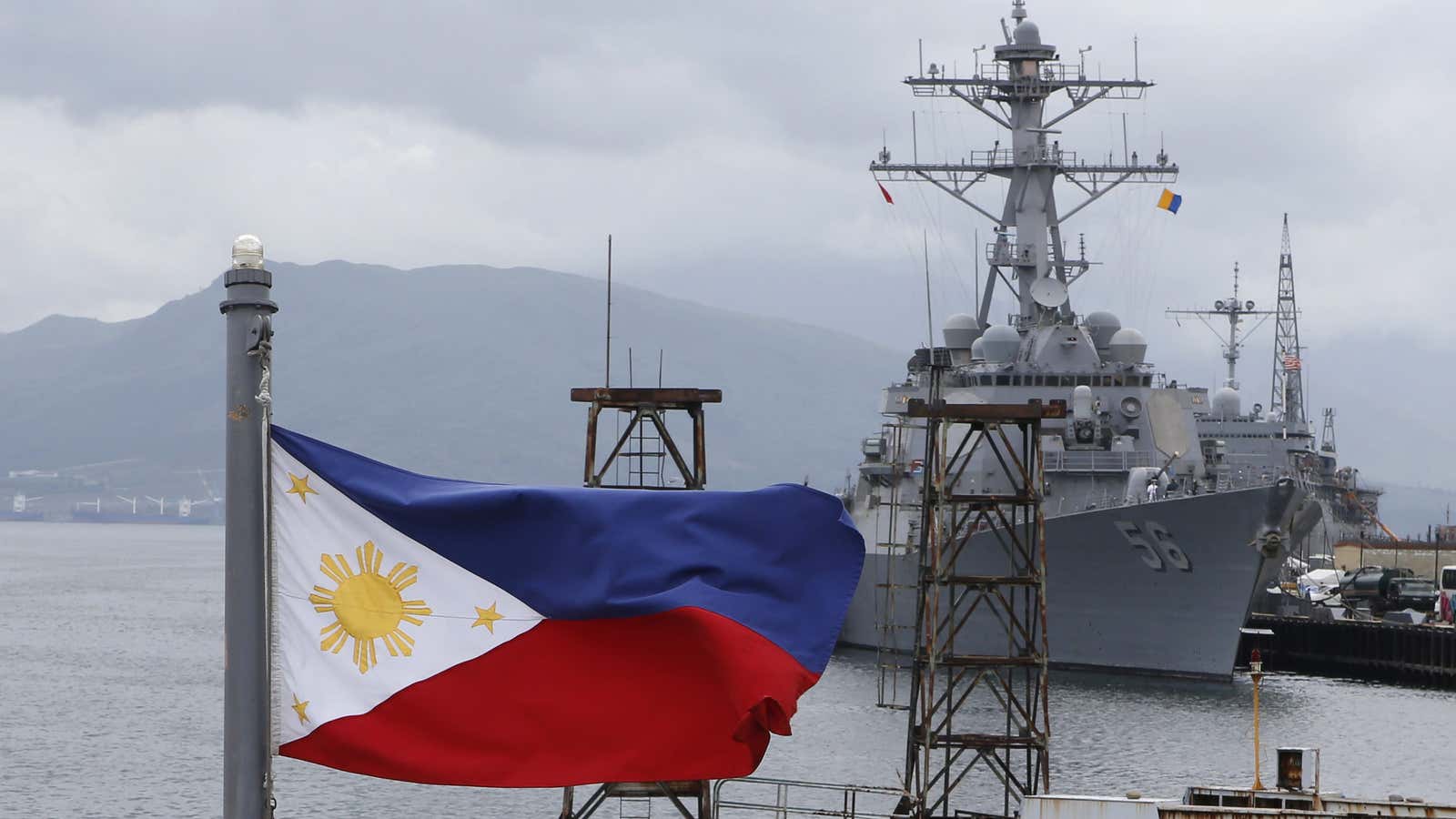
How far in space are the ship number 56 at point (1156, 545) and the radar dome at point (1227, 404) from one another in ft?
138

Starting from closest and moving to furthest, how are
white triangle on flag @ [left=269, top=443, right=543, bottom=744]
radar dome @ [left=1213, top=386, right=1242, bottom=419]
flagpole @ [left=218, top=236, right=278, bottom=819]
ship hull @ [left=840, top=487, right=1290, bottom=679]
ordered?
flagpole @ [left=218, top=236, right=278, bottom=819] < white triangle on flag @ [left=269, top=443, right=543, bottom=744] < ship hull @ [left=840, top=487, right=1290, bottom=679] < radar dome @ [left=1213, top=386, right=1242, bottom=419]

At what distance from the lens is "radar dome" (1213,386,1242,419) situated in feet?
265

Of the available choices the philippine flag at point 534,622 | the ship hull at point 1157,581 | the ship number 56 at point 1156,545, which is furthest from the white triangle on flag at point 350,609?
the ship number 56 at point 1156,545

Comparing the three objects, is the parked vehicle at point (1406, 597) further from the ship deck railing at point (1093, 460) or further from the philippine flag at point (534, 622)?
the philippine flag at point (534, 622)

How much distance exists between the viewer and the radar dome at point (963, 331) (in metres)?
49.3

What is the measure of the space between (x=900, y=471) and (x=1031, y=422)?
76.1ft

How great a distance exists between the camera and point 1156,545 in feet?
129

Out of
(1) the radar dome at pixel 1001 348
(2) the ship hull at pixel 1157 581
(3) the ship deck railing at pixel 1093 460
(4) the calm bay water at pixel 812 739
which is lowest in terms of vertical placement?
(4) the calm bay water at pixel 812 739

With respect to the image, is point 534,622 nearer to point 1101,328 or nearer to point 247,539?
point 247,539

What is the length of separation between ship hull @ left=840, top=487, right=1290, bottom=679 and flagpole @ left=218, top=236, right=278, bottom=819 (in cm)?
3355

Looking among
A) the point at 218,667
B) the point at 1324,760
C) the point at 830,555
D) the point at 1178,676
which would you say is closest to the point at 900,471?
the point at 1178,676

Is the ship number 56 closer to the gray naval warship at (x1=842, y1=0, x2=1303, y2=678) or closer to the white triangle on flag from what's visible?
the gray naval warship at (x1=842, y1=0, x2=1303, y2=678)

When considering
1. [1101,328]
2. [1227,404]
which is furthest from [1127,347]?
[1227,404]

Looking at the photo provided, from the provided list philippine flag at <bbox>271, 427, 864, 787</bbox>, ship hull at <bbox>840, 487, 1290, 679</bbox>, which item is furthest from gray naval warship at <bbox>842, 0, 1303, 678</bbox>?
philippine flag at <bbox>271, 427, 864, 787</bbox>
